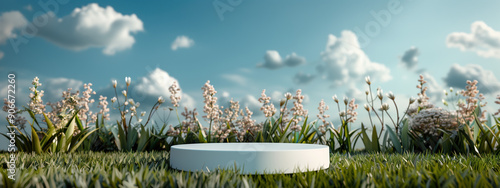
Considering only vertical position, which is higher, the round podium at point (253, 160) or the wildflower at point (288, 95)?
the wildflower at point (288, 95)

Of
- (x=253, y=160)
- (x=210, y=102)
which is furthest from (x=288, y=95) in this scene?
(x=253, y=160)

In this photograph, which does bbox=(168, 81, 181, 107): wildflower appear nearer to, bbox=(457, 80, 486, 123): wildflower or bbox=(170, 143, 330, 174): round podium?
bbox=(170, 143, 330, 174): round podium

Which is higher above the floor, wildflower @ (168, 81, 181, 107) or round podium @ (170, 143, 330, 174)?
wildflower @ (168, 81, 181, 107)

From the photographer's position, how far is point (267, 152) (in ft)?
7.17

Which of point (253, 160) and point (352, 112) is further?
point (352, 112)

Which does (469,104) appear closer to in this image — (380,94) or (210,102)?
(380,94)

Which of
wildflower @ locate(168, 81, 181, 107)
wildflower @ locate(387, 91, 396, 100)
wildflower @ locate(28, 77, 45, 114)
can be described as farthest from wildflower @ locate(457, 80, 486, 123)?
wildflower @ locate(28, 77, 45, 114)

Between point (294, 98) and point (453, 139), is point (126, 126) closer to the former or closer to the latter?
point (294, 98)

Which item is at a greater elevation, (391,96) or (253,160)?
(391,96)

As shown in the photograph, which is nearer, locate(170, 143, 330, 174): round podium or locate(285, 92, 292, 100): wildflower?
locate(170, 143, 330, 174): round podium

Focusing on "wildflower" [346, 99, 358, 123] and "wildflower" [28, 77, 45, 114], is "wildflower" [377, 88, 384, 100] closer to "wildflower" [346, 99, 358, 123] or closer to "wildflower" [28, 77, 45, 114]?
"wildflower" [346, 99, 358, 123]

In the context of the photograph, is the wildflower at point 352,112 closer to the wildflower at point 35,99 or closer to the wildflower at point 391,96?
the wildflower at point 391,96

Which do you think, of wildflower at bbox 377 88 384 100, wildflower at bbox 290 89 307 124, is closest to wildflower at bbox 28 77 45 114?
wildflower at bbox 290 89 307 124

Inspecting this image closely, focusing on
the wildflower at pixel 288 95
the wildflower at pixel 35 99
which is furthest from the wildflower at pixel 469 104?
the wildflower at pixel 35 99
